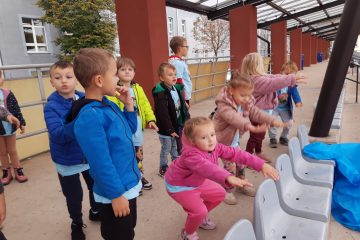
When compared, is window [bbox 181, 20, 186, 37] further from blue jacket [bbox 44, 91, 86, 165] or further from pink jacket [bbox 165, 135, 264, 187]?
pink jacket [bbox 165, 135, 264, 187]

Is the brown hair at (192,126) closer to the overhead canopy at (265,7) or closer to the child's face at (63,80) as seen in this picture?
the child's face at (63,80)

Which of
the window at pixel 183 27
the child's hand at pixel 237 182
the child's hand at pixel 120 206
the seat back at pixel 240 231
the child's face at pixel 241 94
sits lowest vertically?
the seat back at pixel 240 231

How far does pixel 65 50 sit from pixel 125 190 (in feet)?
66.0

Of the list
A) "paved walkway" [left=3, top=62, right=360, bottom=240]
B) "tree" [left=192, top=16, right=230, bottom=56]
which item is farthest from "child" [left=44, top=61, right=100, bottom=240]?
"tree" [left=192, top=16, right=230, bottom=56]

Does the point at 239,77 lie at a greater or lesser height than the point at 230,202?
greater

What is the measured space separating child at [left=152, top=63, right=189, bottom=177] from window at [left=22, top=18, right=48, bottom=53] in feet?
62.1

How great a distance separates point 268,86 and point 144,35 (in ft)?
10.1

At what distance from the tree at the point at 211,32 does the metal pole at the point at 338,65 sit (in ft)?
88.4

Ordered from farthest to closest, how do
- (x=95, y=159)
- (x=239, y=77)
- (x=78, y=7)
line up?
(x=78, y=7), (x=239, y=77), (x=95, y=159)

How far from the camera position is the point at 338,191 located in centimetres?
280

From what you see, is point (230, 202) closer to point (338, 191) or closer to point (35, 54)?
point (338, 191)

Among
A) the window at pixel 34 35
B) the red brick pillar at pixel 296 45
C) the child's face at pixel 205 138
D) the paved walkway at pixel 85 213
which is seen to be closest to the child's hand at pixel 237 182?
the child's face at pixel 205 138

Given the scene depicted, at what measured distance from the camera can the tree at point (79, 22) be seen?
18484mm

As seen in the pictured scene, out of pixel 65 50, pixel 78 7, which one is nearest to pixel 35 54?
pixel 65 50
